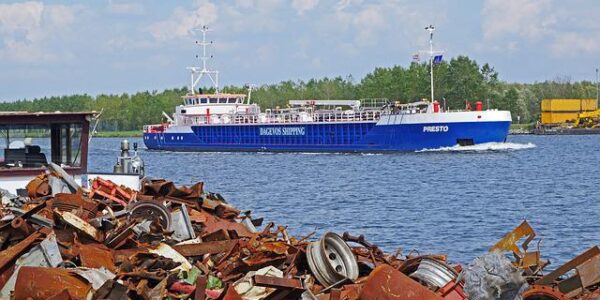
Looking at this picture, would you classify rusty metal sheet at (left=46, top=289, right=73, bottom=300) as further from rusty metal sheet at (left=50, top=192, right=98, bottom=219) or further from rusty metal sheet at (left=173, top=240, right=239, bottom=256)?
rusty metal sheet at (left=50, top=192, right=98, bottom=219)

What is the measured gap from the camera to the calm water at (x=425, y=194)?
1187 inches

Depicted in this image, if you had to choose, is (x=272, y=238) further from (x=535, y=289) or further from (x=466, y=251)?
(x=466, y=251)

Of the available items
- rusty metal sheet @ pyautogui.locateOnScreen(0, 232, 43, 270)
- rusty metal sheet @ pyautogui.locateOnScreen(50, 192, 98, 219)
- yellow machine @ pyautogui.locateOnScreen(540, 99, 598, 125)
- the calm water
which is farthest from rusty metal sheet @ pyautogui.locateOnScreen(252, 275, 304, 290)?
yellow machine @ pyautogui.locateOnScreen(540, 99, 598, 125)

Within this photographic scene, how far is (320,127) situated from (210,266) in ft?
257

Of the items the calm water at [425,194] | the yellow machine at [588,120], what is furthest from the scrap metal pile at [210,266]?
the yellow machine at [588,120]

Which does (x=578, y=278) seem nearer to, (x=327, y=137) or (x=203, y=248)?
(x=203, y=248)

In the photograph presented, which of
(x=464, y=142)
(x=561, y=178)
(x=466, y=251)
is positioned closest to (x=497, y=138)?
(x=464, y=142)

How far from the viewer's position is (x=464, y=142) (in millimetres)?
82625

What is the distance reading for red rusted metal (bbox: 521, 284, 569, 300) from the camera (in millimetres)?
11227

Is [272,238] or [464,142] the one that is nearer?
[272,238]

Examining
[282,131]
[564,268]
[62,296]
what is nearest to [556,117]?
[282,131]

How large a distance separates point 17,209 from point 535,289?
26.9 feet

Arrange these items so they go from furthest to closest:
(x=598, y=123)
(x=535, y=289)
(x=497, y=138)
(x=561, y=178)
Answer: (x=598, y=123), (x=497, y=138), (x=561, y=178), (x=535, y=289)

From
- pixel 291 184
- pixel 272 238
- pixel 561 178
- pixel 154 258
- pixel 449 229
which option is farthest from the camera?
pixel 561 178
